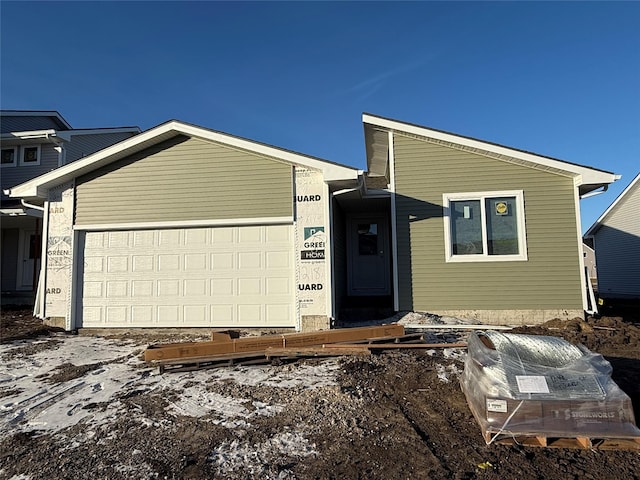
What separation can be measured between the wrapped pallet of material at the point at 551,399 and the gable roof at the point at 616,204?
60.0 feet

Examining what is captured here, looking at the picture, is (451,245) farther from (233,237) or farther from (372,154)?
(233,237)

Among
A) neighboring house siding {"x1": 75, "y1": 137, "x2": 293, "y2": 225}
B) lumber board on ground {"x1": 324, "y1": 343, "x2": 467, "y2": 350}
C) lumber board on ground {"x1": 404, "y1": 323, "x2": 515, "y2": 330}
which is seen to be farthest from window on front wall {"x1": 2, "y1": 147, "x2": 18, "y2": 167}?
lumber board on ground {"x1": 404, "y1": 323, "x2": 515, "y2": 330}

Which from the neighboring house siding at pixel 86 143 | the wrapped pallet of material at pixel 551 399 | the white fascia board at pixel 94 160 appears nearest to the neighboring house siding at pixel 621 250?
the wrapped pallet of material at pixel 551 399

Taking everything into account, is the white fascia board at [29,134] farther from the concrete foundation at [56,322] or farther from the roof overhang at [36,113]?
Result: the concrete foundation at [56,322]

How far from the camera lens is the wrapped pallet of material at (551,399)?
2986 millimetres

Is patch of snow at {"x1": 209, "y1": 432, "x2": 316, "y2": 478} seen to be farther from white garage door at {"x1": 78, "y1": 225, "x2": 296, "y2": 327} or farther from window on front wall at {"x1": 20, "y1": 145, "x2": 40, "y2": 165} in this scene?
window on front wall at {"x1": 20, "y1": 145, "x2": 40, "y2": 165}

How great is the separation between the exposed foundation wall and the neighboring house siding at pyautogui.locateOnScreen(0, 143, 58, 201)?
47.2 feet

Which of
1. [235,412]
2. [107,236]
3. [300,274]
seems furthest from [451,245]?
[107,236]

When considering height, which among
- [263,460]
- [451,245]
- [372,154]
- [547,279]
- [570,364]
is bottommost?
[263,460]

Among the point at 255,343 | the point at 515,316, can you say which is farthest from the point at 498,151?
the point at 255,343

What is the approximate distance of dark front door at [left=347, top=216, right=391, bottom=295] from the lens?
1084 centimetres

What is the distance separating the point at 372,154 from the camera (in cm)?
1109

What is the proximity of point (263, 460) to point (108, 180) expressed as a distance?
24.6 feet

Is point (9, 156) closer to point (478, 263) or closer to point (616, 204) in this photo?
point (478, 263)
